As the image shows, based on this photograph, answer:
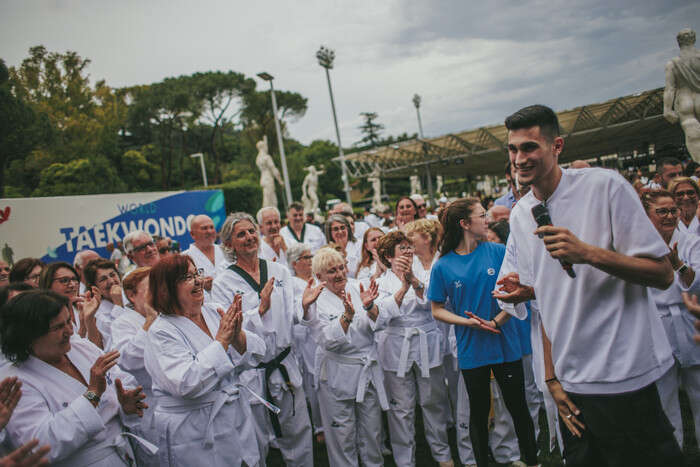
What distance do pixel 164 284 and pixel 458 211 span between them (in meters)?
Answer: 2.38

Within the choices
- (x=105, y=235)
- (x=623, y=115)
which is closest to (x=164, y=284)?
(x=105, y=235)

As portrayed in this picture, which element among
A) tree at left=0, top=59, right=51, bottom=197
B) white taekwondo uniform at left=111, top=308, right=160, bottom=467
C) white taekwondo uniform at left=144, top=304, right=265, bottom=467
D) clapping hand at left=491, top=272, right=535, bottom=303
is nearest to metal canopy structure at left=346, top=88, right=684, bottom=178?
tree at left=0, top=59, right=51, bottom=197

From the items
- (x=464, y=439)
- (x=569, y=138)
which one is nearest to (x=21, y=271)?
(x=464, y=439)

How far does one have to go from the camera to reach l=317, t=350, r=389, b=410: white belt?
3.76 metres

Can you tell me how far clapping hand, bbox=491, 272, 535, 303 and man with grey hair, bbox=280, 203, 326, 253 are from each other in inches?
Result: 207

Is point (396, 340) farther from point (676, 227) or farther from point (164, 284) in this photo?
point (676, 227)

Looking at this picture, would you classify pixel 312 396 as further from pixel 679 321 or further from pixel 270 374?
pixel 679 321

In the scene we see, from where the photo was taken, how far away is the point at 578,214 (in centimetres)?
191

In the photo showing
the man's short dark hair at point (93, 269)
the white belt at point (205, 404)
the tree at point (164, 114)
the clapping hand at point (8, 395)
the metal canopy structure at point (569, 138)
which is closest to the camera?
the clapping hand at point (8, 395)

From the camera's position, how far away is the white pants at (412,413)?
156 inches

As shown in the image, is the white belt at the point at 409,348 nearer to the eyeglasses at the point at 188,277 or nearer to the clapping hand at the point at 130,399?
the eyeglasses at the point at 188,277

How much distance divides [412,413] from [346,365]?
83 cm

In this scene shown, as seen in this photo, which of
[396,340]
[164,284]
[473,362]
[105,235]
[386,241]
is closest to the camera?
[164,284]

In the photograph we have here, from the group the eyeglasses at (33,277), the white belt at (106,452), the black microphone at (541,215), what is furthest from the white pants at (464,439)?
the eyeglasses at (33,277)
